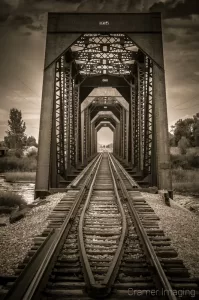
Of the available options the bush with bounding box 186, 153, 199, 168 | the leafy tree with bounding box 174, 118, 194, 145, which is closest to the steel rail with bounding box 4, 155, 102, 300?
the bush with bounding box 186, 153, 199, 168

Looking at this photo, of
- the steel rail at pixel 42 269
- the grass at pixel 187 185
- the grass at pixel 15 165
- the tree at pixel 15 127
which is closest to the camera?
the steel rail at pixel 42 269

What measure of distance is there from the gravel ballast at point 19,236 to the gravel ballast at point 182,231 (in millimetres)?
2391

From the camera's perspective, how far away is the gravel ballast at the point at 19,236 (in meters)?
3.59

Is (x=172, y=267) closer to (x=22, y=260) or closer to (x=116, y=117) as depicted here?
(x=22, y=260)

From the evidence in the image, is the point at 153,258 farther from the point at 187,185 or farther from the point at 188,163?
the point at 188,163

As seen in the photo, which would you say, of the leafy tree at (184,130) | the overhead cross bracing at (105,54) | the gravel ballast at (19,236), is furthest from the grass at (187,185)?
the leafy tree at (184,130)

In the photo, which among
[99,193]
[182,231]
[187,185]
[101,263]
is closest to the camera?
[101,263]

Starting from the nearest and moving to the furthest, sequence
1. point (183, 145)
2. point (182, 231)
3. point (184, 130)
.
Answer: point (182, 231)
point (183, 145)
point (184, 130)

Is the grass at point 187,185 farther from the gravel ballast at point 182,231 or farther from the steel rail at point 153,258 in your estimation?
the steel rail at point 153,258

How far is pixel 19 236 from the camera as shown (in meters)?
4.59

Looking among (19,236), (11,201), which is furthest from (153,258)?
(11,201)

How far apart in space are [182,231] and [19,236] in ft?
10.1

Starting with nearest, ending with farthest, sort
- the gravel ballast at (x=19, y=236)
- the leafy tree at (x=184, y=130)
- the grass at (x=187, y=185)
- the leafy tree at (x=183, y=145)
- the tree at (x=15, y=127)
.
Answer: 1. the gravel ballast at (x=19, y=236)
2. the grass at (x=187, y=185)
3. the leafy tree at (x=183, y=145)
4. the leafy tree at (x=184, y=130)
5. the tree at (x=15, y=127)

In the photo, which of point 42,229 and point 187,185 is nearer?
point 42,229
